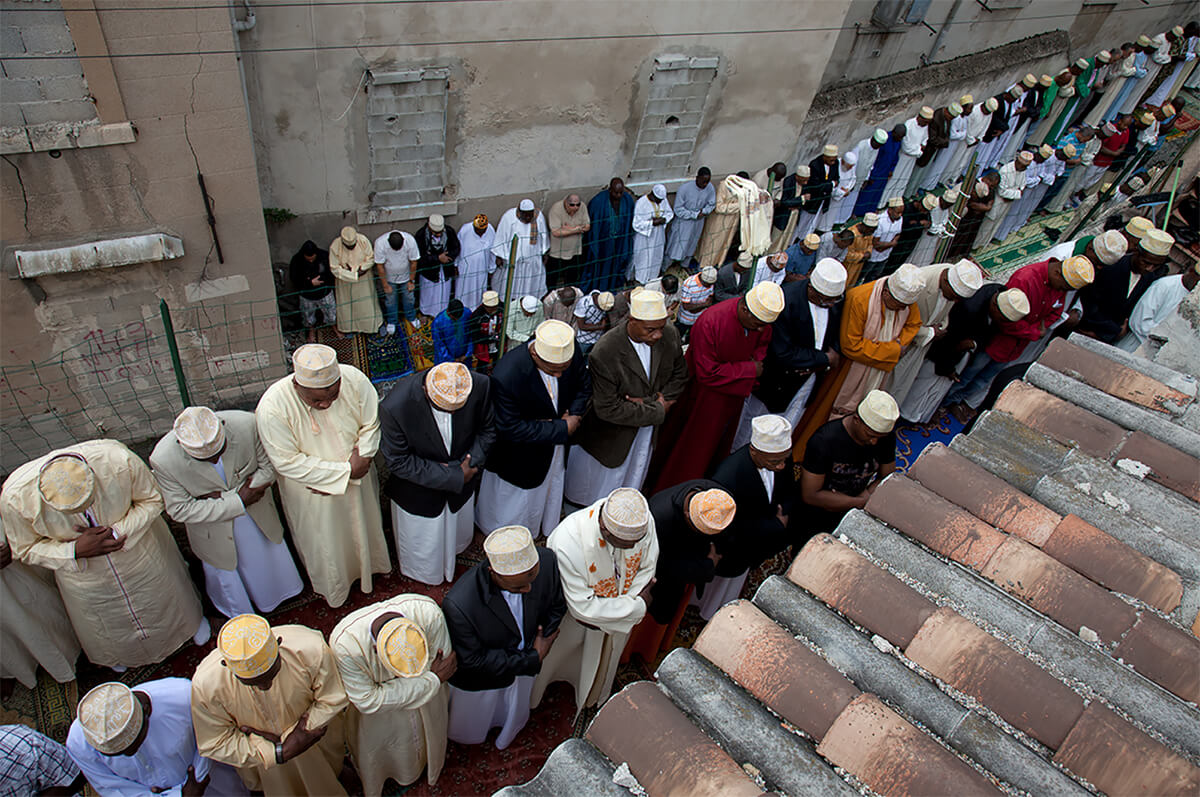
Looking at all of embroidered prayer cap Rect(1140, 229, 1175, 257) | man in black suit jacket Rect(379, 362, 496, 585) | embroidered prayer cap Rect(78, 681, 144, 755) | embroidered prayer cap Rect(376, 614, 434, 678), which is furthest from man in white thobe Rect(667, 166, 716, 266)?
embroidered prayer cap Rect(78, 681, 144, 755)

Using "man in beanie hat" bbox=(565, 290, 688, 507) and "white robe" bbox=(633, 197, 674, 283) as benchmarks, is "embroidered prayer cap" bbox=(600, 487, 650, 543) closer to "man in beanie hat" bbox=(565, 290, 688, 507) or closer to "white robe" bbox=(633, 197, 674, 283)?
"man in beanie hat" bbox=(565, 290, 688, 507)

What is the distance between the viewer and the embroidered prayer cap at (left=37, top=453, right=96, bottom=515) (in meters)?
3.84

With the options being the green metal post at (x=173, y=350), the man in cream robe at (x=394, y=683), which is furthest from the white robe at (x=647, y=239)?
the man in cream robe at (x=394, y=683)

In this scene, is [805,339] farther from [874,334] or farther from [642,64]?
[642,64]

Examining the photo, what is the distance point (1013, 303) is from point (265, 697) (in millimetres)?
6127

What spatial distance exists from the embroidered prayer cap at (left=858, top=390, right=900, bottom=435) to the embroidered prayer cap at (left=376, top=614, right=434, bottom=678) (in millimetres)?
2982

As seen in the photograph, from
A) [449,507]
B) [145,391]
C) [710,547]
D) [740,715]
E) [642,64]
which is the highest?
[642,64]

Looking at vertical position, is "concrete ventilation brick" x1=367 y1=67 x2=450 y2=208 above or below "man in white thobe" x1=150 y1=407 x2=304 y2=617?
above

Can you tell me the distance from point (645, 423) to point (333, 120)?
488 cm

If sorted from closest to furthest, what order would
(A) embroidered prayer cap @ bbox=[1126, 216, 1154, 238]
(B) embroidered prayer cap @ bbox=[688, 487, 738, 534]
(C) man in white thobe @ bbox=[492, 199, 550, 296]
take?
(B) embroidered prayer cap @ bbox=[688, 487, 738, 534] < (A) embroidered prayer cap @ bbox=[1126, 216, 1154, 238] < (C) man in white thobe @ bbox=[492, 199, 550, 296]

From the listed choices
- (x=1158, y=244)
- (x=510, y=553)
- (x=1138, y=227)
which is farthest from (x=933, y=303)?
(x=510, y=553)

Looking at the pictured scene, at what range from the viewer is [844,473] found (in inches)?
Answer: 208

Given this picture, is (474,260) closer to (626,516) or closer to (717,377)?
(717,377)

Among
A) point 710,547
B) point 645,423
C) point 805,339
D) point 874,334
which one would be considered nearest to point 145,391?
point 645,423
